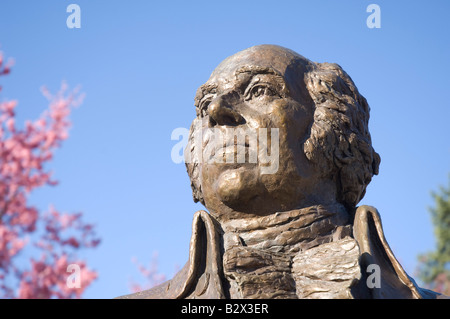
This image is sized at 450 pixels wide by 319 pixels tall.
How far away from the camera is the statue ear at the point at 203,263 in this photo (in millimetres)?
5570

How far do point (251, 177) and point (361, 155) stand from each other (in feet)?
3.14

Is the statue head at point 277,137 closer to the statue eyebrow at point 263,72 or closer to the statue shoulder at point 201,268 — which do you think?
the statue eyebrow at point 263,72

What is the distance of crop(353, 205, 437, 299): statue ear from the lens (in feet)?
17.8

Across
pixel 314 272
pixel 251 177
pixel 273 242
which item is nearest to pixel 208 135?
pixel 251 177

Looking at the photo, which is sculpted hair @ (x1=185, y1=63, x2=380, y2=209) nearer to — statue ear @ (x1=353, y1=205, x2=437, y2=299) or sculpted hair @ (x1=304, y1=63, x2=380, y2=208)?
sculpted hair @ (x1=304, y1=63, x2=380, y2=208)

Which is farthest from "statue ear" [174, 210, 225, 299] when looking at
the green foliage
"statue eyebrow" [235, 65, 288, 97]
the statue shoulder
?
the green foliage

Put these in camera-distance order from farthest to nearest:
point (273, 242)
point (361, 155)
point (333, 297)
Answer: point (361, 155) < point (273, 242) < point (333, 297)

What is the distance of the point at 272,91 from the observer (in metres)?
5.98

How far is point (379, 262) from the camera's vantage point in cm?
569

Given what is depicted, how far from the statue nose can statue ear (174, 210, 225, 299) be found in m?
0.67

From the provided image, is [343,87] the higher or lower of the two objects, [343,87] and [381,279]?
the higher

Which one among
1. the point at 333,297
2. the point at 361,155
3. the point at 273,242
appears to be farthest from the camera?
the point at 361,155
